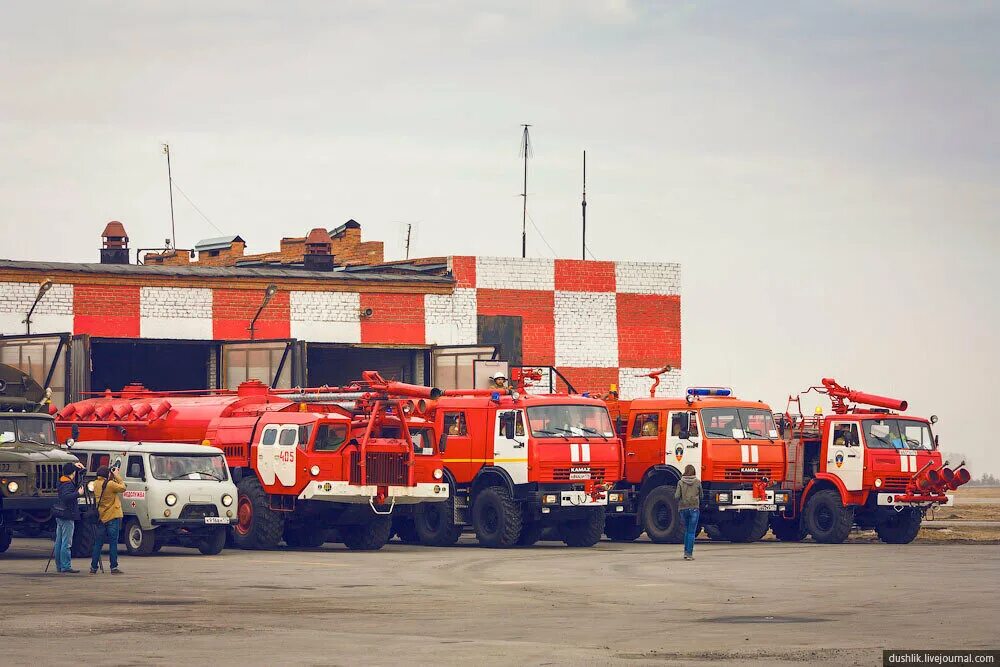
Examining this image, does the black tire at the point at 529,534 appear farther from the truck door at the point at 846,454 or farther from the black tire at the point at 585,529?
the truck door at the point at 846,454

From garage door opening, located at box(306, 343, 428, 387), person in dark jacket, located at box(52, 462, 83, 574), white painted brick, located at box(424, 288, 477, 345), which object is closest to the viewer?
person in dark jacket, located at box(52, 462, 83, 574)

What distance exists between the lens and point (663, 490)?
108 ft

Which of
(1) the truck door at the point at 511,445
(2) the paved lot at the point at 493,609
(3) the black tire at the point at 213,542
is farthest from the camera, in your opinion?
(1) the truck door at the point at 511,445

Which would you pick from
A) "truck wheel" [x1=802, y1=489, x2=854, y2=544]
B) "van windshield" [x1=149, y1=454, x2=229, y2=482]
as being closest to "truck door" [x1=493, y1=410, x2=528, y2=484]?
"van windshield" [x1=149, y1=454, x2=229, y2=482]

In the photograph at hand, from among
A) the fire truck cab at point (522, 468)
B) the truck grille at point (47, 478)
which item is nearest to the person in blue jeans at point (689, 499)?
the fire truck cab at point (522, 468)

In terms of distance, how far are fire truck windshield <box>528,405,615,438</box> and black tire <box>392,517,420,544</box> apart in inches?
139

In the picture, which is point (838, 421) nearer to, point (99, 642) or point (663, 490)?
point (663, 490)

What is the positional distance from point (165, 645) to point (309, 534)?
54.1ft

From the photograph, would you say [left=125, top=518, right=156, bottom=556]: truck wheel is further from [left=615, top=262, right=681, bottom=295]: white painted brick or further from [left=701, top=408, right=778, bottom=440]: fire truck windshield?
[left=615, top=262, right=681, bottom=295]: white painted brick

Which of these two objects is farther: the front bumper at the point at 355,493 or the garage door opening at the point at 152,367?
the garage door opening at the point at 152,367

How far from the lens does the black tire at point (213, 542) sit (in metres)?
27.6

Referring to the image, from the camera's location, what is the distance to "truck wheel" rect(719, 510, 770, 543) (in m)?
33.7

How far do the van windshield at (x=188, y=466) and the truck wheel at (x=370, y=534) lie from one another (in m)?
3.28

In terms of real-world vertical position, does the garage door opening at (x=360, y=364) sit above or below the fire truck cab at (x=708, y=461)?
above
